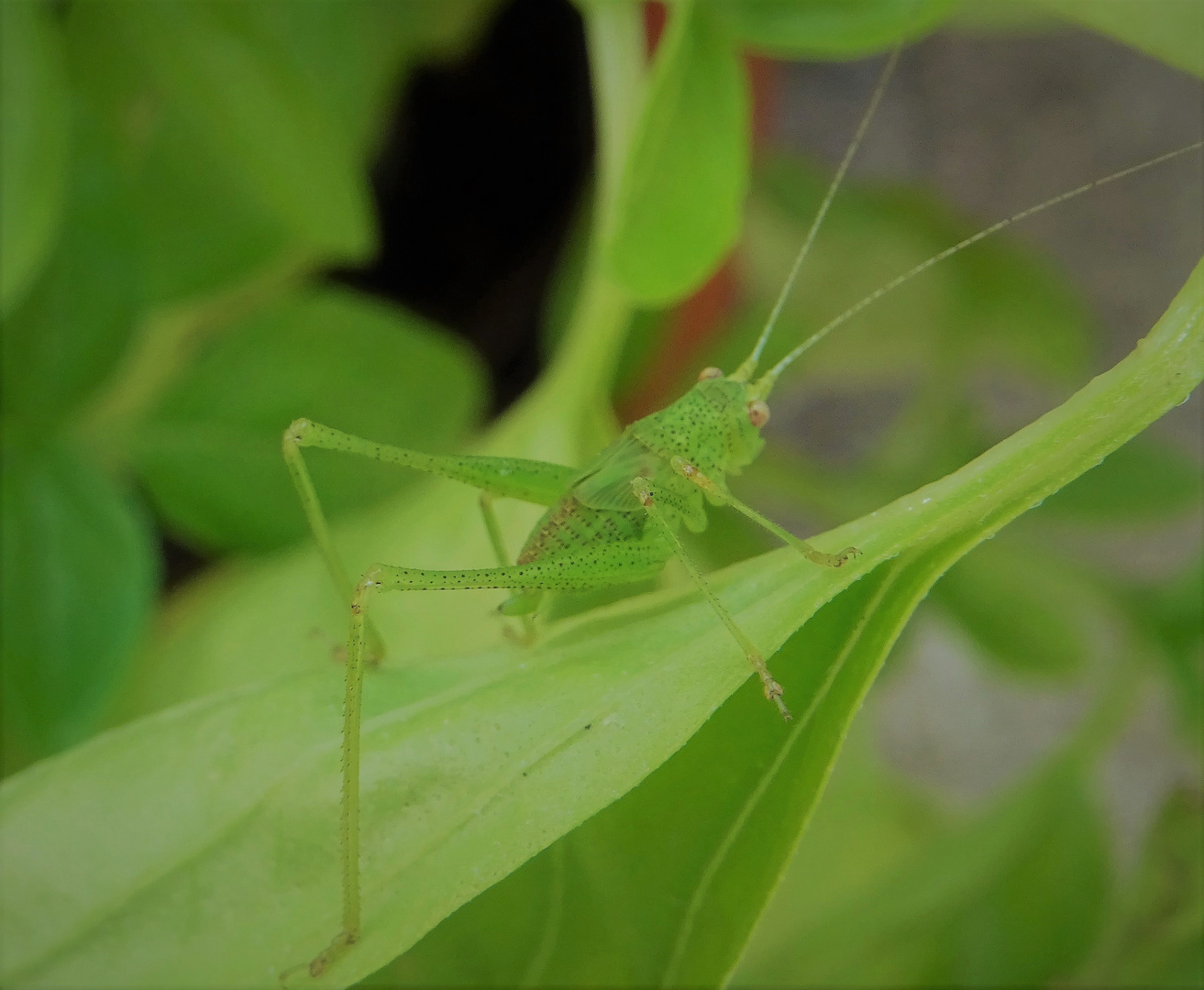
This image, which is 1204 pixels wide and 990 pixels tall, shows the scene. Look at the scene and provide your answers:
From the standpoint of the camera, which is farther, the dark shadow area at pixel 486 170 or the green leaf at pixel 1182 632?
the dark shadow area at pixel 486 170

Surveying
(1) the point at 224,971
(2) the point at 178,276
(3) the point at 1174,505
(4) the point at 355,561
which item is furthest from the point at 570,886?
(3) the point at 1174,505

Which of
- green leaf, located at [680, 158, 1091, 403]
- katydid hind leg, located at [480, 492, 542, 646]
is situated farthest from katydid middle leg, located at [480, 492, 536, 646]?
green leaf, located at [680, 158, 1091, 403]

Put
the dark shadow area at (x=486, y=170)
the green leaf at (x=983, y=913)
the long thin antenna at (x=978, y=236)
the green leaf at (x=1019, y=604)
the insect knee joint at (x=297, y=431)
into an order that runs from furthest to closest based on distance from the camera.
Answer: the dark shadow area at (x=486, y=170) → the green leaf at (x=1019, y=604) → the green leaf at (x=983, y=913) → the insect knee joint at (x=297, y=431) → the long thin antenna at (x=978, y=236)

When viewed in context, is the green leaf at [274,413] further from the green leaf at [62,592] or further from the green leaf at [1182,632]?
the green leaf at [1182,632]

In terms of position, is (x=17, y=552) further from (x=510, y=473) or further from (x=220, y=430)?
(x=510, y=473)

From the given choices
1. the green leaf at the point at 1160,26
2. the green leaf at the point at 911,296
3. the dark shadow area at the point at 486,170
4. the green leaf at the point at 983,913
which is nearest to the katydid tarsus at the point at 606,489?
the green leaf at the point at 1160,26

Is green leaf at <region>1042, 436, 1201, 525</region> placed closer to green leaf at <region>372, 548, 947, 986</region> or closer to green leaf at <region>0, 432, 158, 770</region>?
green leaf at <region>372, 548, 947, 986</region>
